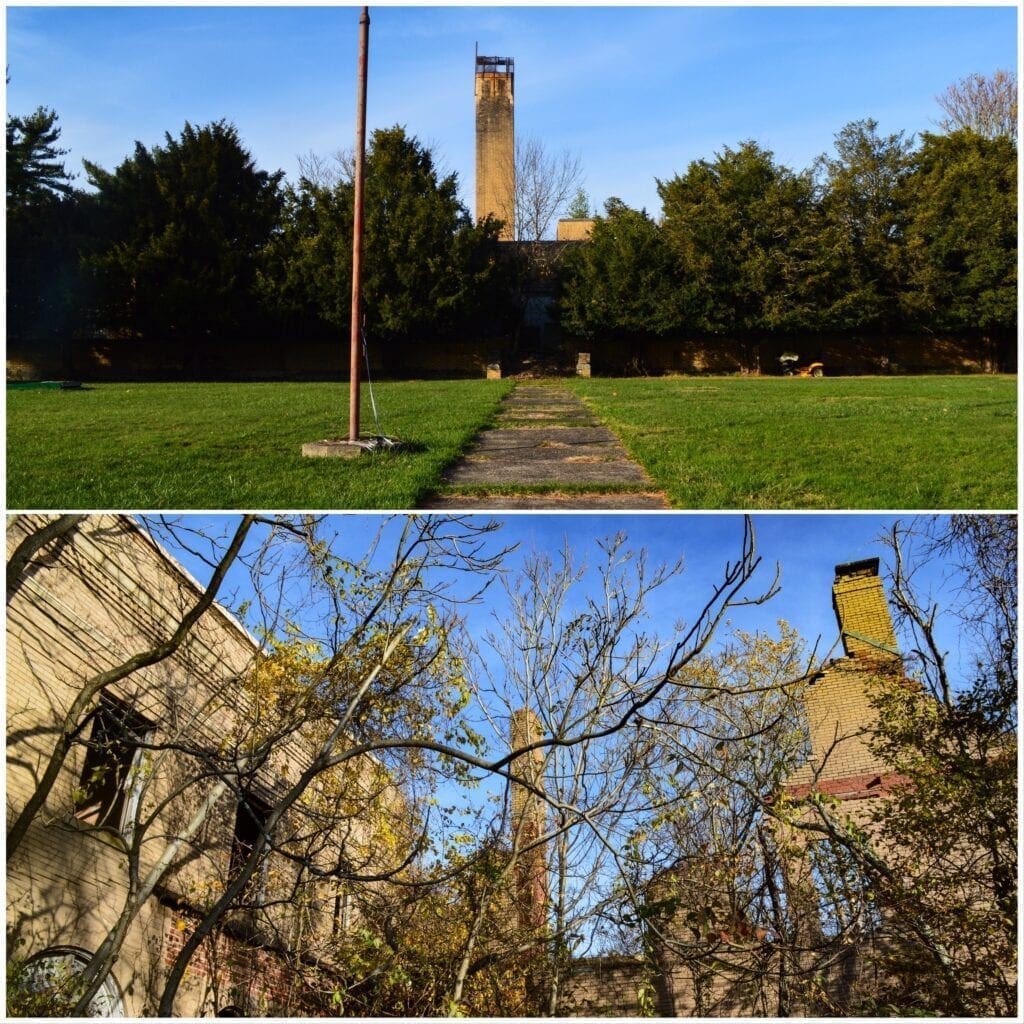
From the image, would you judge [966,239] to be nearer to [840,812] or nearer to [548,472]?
[840,812]

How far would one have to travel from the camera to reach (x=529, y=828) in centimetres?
1116

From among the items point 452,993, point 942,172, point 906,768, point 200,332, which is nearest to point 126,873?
point 452,993

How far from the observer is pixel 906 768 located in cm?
876

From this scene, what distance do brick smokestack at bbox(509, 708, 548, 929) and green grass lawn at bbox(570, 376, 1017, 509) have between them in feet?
10.3

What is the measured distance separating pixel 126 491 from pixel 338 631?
2.11 metres

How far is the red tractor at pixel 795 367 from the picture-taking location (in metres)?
32.2

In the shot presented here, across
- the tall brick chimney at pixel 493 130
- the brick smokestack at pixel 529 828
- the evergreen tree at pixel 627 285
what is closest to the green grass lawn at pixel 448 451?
the brick smokestack at pixel 529 828

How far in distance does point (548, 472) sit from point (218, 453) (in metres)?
3.38

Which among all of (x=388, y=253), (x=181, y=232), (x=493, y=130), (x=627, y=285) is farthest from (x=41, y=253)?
(x=493, y=130)

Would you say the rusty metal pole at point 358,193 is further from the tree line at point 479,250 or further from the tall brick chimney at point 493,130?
the tall brick chimney at point 493,130

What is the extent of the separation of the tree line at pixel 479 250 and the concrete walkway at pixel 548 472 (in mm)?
18624

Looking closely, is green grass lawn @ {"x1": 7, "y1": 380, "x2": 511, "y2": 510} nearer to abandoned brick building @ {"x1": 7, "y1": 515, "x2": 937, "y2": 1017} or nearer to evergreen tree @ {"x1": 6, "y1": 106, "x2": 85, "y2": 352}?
abandoned brick building @ {"x1": 7, "y1": 515, "x2": 937, "y2": 1017}

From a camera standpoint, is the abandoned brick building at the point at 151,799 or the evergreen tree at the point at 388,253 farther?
the evergreen tree at the point at 388,253

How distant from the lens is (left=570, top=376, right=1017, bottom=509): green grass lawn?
28.0ft
